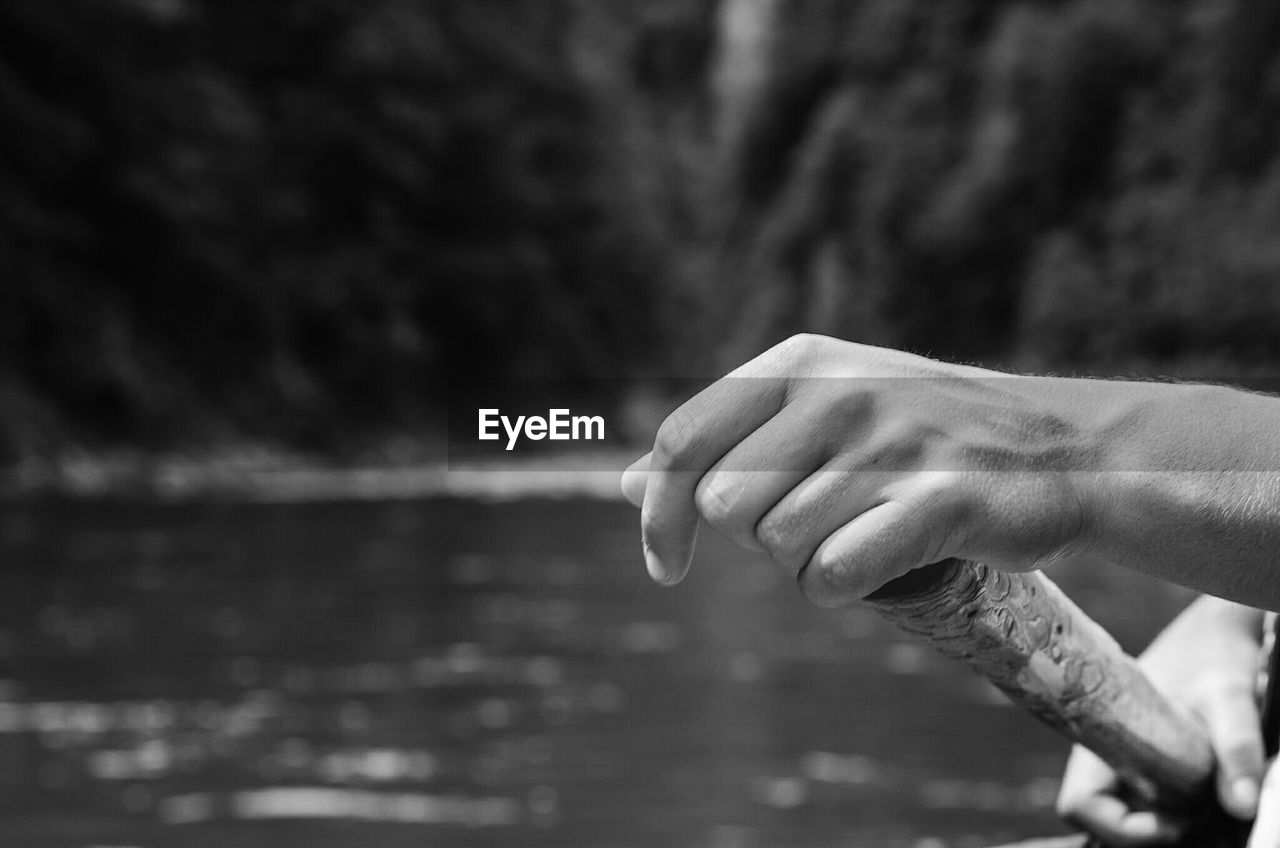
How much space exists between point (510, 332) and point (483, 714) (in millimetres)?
22449

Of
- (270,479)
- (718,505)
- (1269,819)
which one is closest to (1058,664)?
(1269,819)

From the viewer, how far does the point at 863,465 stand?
811 mm

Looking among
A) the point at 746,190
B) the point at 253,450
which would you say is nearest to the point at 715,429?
the point at 253,450

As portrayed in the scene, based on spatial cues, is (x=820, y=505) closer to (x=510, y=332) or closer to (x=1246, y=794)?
(x=1246, y=794)

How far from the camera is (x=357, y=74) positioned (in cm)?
2675

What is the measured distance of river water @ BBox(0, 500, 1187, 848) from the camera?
3779 mm

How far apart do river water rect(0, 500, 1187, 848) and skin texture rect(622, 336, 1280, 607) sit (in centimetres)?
279

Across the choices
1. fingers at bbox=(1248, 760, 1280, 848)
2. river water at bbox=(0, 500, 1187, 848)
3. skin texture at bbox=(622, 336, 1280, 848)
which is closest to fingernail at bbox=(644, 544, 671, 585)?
skin texture at bbox=(622, 336, 1280, 848)

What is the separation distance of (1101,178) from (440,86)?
1015 centimetres

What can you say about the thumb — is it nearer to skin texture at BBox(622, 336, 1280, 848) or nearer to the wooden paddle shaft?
skin texture at BBox(622, 336, 1280, 848)

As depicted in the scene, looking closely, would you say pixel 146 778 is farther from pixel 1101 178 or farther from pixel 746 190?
pixel 746 190

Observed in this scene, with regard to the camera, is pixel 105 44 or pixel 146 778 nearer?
pixel 146 778

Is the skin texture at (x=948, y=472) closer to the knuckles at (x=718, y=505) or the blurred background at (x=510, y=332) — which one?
the knuckles at (x=718, y=505)

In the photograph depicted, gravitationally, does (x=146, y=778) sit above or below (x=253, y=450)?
below
